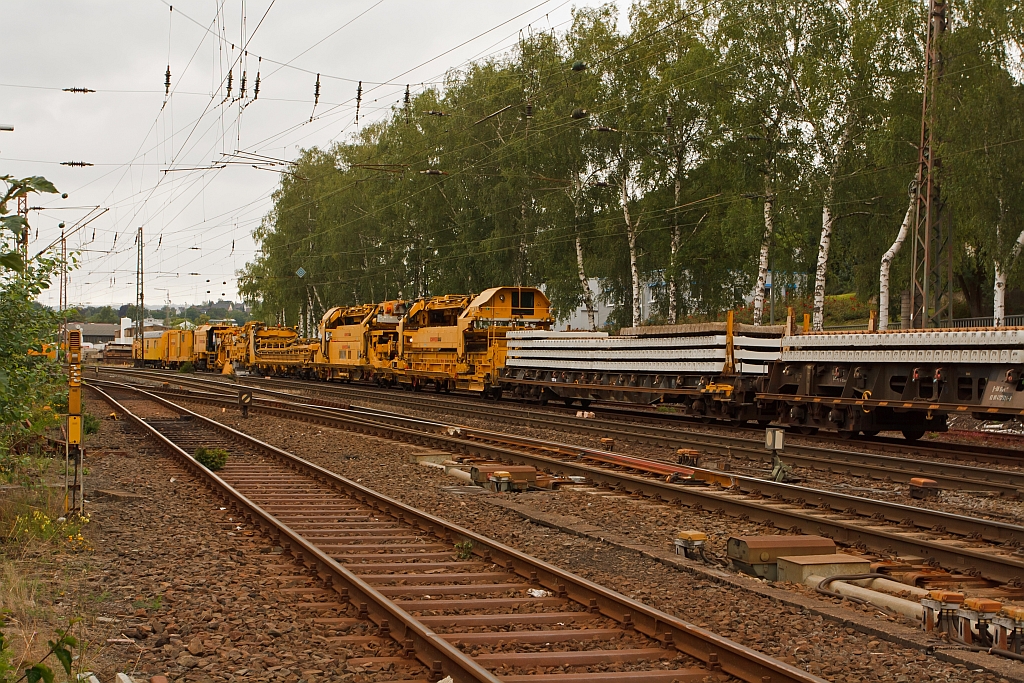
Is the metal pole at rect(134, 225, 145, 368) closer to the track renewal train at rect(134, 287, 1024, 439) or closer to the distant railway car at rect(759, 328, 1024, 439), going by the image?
the track renewal train at rect(134, 287, 1024, 439)

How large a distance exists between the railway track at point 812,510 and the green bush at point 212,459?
3809 mm

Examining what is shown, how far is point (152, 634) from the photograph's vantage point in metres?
6.17

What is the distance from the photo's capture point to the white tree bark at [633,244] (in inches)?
1375

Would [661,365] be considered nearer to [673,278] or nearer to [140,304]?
[673,278]

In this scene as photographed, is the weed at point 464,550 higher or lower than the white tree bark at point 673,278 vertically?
lower

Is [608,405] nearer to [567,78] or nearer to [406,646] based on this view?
[567,78]

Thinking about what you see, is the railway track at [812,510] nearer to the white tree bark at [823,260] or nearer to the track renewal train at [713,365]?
the track renewal train at [713,365]

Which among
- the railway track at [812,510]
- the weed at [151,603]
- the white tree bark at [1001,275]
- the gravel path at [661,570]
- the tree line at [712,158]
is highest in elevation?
the tree line at [712,158]

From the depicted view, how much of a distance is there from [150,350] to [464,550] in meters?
71.8

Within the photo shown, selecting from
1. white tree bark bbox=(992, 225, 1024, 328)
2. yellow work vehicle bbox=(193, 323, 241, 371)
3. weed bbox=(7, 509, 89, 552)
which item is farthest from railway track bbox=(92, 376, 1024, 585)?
yellow work vehicle bbox=(193, 323, 241, 371)

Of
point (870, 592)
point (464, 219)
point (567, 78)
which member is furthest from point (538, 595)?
point (464, 219)

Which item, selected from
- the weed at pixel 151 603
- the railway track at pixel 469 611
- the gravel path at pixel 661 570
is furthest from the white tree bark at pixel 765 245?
the weed at pixel 151 603

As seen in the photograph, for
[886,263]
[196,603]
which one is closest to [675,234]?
[886,263]

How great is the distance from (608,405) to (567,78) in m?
15.7
